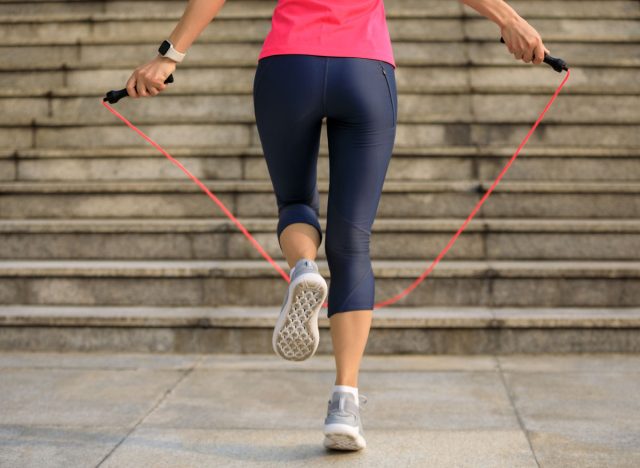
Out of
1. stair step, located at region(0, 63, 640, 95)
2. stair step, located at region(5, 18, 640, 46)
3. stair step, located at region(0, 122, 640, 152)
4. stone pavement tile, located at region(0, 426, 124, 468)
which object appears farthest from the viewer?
stair step, located at region(5, 18, 640, 46)

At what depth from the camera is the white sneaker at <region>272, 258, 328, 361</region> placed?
269cm

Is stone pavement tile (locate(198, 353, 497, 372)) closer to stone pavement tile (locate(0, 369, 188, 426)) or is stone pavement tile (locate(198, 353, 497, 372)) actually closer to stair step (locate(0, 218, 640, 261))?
stone pavement tile (locate(0, 369, 188, 426))

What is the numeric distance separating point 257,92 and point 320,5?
316 mm

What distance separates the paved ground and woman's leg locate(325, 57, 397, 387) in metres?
0.38

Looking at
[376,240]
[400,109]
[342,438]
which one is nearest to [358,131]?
[342,438]

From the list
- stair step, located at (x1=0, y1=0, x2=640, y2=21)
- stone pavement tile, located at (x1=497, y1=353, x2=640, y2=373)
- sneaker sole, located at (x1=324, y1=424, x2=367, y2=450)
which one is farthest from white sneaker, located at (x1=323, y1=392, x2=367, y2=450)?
stair step, located at (x1=0, y1=0, x2=640, y2=21)

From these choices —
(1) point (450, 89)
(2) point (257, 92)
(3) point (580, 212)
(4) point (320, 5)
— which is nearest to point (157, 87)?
(2) point (257, 92)

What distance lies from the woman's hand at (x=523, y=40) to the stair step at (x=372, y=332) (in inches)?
75.5

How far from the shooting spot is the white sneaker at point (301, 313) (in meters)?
2.69

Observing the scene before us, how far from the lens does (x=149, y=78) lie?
2.73 m

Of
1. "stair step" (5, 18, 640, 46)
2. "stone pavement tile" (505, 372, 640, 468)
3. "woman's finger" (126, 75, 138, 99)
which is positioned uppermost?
"stair step" (5, 18, 640, 46)

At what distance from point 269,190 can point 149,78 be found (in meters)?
2.62

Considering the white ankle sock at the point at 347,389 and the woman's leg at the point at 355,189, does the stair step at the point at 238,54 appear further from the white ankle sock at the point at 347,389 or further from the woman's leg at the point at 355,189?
the white ankle sock at the point at 347,389

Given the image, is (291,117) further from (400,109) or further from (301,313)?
(400,109)
